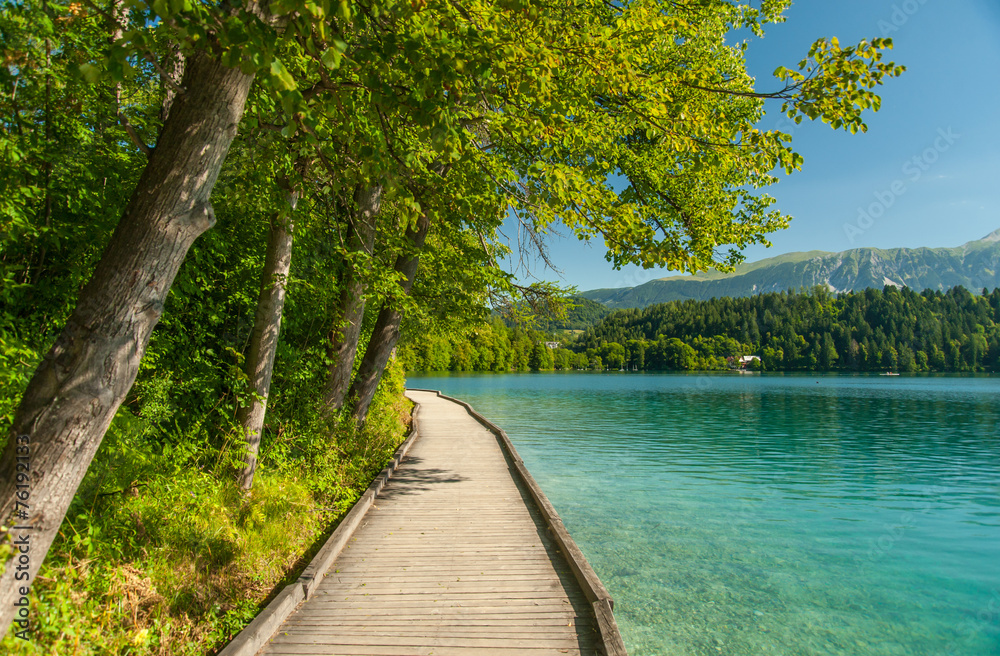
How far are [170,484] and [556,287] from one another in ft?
23.3

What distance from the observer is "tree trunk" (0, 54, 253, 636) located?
7.57ft

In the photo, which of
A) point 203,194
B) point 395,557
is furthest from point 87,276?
point 395,557

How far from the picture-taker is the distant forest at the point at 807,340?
12100 cm

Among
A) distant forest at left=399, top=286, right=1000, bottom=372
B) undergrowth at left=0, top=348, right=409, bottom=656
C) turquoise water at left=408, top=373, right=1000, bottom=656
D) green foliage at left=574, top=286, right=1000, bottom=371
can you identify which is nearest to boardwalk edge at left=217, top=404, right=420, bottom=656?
undergrowth at left=0, top=348, right=409, bottom=656

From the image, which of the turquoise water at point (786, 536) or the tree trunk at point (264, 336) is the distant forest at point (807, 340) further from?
the tree trunk at point (264, 336)

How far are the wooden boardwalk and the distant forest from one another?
87010 millimetres

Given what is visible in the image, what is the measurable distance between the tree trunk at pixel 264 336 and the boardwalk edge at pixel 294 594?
4.09 feet

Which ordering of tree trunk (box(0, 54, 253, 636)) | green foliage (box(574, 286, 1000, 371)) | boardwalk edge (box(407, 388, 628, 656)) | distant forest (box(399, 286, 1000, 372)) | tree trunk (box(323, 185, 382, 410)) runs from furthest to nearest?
green foliage (box(574, 286, 1000, 371)), distant forest (box(399, 286, 1000, 372)), tree trunk (box(323, 185, 382, 410)), boardwalk edge (box(407, 388, 628, 656)), tree trunk (box(0, 54, 253, 636))

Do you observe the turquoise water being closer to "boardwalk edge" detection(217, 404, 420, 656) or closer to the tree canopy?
"boardwalk edge" detection(217, 404, 420, 656)

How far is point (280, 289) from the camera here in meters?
5.96

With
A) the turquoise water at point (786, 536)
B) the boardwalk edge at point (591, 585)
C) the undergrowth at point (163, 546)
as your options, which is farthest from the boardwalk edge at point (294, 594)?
the turquoise water at point (786, 536)

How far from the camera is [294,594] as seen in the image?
4625 mm

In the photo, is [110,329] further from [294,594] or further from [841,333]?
[841,333]

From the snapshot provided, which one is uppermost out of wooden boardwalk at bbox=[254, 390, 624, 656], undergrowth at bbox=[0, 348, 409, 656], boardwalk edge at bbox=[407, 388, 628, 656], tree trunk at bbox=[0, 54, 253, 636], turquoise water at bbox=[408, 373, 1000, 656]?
tree trunk at bbox=[0, 54, 253, 636]
